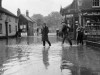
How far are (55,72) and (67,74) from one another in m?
0.51

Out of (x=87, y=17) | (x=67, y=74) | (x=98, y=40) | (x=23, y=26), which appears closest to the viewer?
(x=67, y=74)

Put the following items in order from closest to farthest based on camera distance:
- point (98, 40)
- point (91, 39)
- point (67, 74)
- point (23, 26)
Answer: point (67, 74) → point (98, 40) → point (91, 39) → point (23, 26)

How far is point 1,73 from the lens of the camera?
6.52m

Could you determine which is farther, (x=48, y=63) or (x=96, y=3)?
(x=96, y=3)

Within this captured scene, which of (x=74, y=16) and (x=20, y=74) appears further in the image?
(x=74, y=16)

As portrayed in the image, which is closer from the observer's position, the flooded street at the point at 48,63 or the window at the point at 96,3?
the flooded street at the point at 48,63

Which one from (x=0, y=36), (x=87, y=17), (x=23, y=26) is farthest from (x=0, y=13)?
(x=23, y=26)

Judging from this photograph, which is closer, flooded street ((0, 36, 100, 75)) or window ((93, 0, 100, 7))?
flooded street ((0, 36, 100, 75))

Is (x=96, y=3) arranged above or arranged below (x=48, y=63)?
above

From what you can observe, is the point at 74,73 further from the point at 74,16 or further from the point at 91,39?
the point at 74,16

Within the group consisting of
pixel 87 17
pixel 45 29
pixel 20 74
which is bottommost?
pixel 20 74

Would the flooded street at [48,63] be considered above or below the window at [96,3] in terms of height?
below

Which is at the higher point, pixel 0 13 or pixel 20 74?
pixel 0 13

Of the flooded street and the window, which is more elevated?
the window
